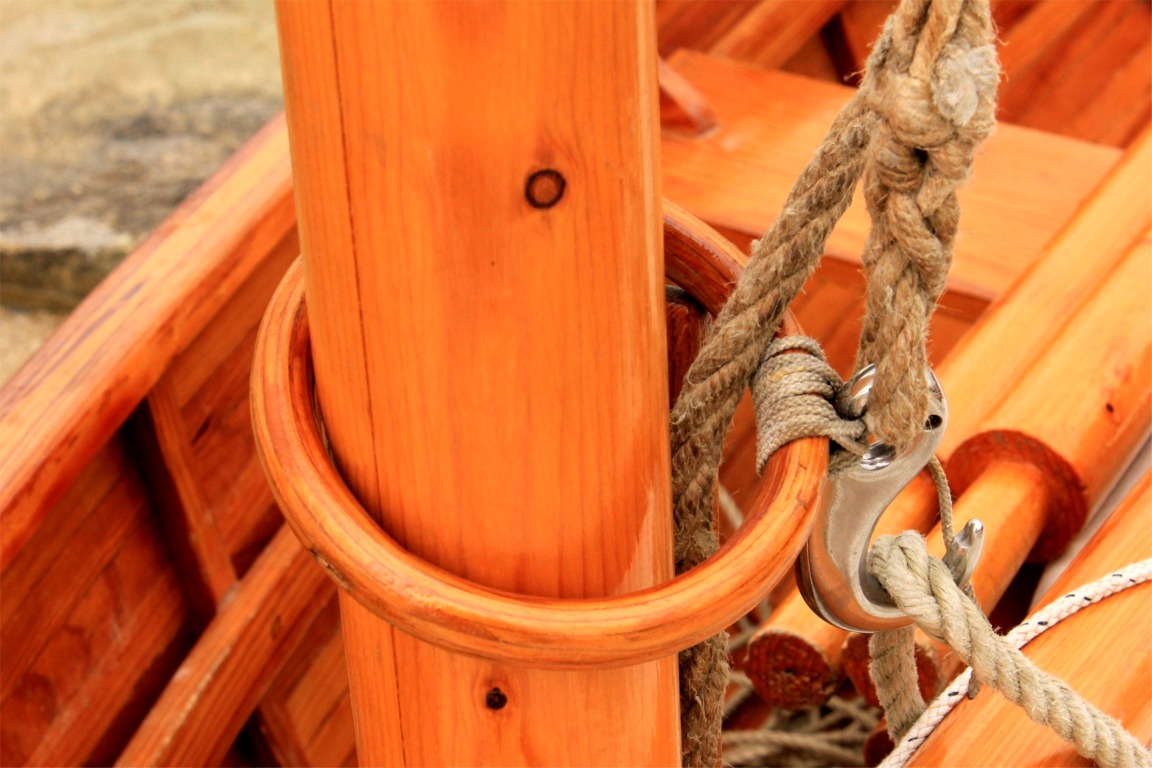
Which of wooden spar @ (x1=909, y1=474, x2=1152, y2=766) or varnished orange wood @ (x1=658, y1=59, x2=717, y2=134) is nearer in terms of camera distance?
wooden spar @ (x1=909, y1=474, x2=1152, y2=766)

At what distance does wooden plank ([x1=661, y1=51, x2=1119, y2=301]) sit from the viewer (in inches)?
55.4

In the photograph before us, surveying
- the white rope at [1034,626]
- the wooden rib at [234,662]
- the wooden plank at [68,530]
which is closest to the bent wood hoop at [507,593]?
the white rope at [1034,626]

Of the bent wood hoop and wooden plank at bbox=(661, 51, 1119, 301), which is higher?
the bent wood hoop

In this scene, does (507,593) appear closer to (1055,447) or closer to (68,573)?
(1055,447)

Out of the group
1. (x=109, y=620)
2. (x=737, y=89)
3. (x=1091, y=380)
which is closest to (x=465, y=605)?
(x=1091, y=380)

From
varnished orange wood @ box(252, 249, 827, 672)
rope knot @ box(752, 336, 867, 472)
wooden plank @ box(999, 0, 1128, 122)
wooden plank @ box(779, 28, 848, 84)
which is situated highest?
rope knot @ box(752, 336, 867, 472)

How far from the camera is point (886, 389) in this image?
485mm

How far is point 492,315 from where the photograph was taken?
450 mm

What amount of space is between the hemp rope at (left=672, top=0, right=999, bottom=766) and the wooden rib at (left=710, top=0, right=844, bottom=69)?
4.57 feet

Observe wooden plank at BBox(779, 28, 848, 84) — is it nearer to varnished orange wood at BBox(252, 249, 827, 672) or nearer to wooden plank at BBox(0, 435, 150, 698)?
wooden plank at BBox(0, 435, 150, 698)

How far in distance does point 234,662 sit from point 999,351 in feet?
2.64

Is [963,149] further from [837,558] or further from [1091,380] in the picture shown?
[1091,380]

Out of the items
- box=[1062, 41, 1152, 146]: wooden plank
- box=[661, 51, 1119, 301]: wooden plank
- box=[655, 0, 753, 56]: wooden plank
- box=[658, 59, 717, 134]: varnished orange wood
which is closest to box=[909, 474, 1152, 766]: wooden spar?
box=[661, 51, 1119, 301]: wooden plank

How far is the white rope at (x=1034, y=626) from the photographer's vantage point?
2.27 feet
